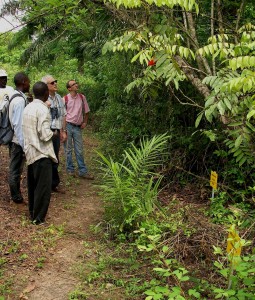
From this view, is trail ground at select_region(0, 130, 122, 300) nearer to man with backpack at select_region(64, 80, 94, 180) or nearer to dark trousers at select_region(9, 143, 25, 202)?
dark trousers at select_region(9, 143, 25, 202)

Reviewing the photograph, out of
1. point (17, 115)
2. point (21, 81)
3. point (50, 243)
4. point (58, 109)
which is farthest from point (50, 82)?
point (50, 243)

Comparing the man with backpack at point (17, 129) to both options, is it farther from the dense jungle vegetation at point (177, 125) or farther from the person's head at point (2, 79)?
the dense jungle vegetation at point (177, 125)

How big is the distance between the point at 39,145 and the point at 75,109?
2564 millimetres

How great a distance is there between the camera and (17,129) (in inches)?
224

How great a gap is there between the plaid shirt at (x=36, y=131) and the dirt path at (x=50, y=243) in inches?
35.2

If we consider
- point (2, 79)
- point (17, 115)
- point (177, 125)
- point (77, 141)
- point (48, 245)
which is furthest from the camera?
point (77, 141)

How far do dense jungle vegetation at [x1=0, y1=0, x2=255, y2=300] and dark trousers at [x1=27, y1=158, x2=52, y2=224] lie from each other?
745 millimetres

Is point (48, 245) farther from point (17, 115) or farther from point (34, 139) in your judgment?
point (17, 115)

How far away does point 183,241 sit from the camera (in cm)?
453

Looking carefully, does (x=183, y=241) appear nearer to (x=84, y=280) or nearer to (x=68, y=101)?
(x=84, y=280)

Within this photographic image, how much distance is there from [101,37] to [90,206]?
4149mm

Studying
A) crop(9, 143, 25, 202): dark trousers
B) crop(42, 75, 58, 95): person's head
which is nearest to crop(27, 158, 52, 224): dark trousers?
crop(9, 143, 25, 202): dark trousers

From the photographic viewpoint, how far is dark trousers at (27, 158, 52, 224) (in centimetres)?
529

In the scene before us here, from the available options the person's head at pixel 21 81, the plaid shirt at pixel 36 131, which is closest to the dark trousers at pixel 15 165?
the plaid shirt at pixel 36 131
